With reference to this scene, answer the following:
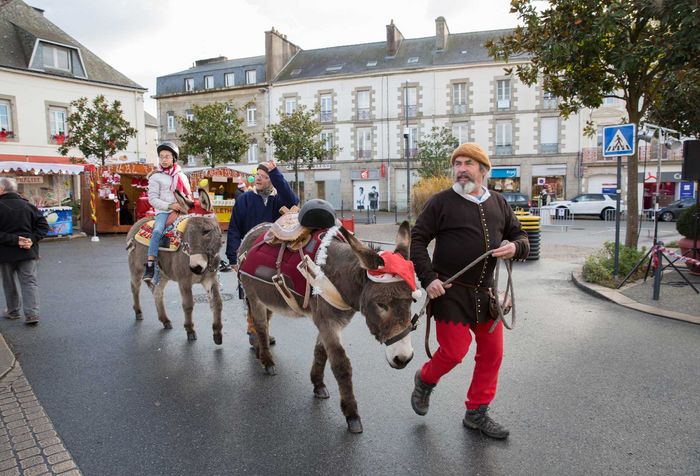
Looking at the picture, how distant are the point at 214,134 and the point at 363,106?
15547 millimetres

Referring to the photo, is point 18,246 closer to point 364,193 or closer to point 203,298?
point 203,298

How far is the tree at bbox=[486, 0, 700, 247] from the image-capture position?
283 inches

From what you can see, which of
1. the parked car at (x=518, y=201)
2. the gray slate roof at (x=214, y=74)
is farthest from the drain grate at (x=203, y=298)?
the gray slate roof at (x=214, y=74)

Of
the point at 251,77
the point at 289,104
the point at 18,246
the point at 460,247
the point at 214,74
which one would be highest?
the point at 214,74

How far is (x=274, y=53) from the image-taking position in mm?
40656

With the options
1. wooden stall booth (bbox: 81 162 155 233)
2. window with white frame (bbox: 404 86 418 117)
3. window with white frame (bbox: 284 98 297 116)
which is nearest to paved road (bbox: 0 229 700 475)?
wooden stall booth (bbox: 81 162 155 233)

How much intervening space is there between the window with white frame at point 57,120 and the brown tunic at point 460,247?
98.8ft

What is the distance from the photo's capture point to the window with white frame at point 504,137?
118ft

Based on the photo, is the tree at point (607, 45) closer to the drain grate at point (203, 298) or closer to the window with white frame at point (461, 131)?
the drain grate at point (203, 298)

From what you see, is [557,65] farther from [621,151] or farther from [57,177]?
[57,177]

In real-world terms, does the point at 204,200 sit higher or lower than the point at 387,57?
lower

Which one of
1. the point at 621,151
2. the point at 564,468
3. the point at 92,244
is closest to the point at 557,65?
the point at 621,151

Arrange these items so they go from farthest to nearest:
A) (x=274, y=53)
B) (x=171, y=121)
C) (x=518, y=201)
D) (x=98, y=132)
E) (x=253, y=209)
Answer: (x=171, y=121) < (x=274, y=53) < (x=518, y=201) < (x=98, y=132) < (x=253, y=209)

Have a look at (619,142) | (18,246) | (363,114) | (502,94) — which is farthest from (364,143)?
(18,246)
